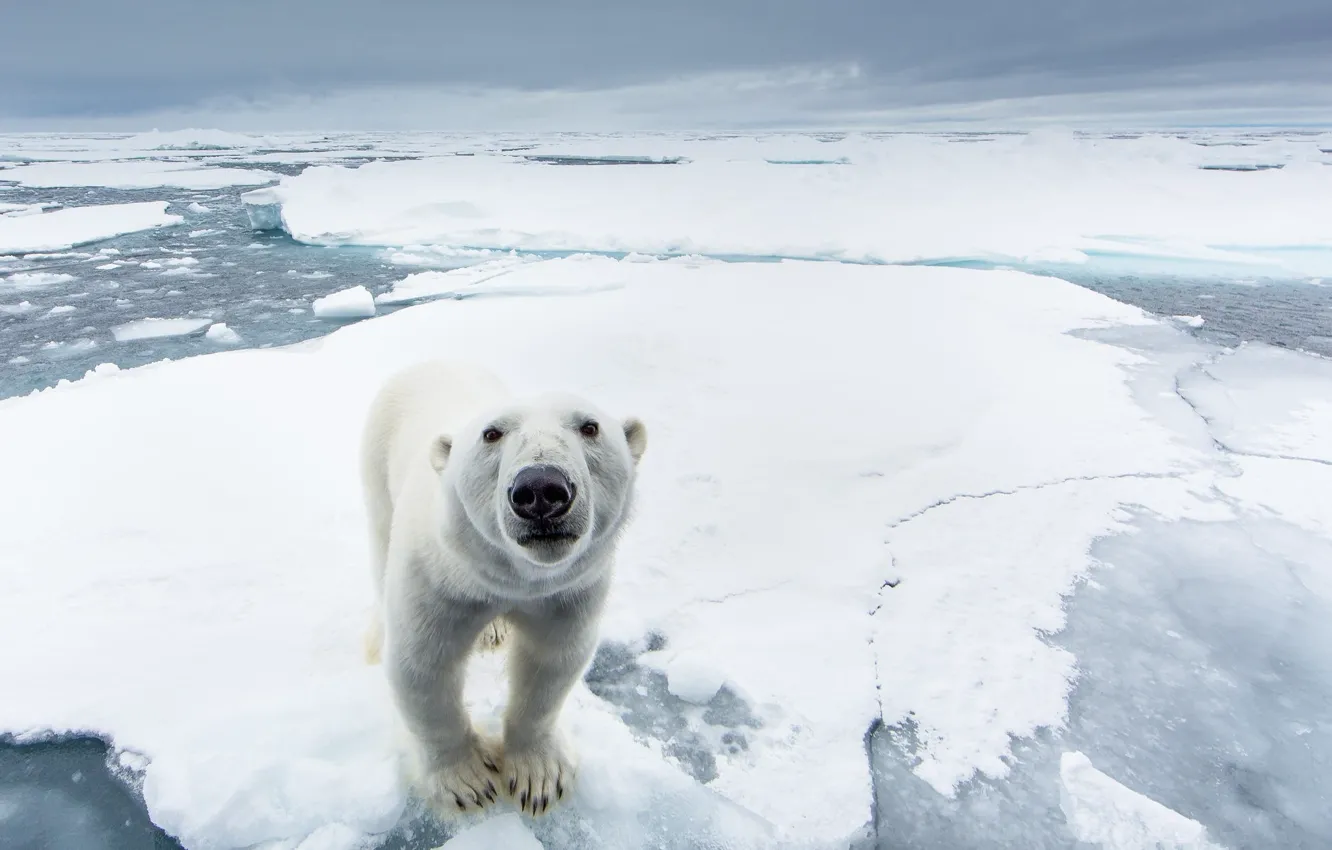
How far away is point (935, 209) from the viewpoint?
15.2 metres

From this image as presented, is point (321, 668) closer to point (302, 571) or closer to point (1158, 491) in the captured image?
point (302, 571)

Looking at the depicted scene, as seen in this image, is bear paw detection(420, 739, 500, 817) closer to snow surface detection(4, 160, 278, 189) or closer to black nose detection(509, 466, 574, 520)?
black nose detection(509, 466, 574, 520)

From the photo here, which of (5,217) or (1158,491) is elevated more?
(1158,491)

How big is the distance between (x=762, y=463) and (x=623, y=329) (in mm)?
2594

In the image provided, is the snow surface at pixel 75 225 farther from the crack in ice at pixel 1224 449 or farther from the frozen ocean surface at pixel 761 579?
the crack in ice at pixel 1224 449

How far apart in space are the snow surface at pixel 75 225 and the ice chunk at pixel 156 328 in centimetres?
606

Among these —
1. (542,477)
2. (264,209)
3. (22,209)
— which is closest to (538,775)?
(542,477)

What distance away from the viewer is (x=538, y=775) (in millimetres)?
1821

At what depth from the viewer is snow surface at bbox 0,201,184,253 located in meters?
11.1

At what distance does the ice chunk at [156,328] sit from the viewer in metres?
6.26

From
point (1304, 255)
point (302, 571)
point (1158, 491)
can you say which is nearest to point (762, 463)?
point (1158, 491)

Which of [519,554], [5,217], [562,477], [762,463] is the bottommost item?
[5,217]

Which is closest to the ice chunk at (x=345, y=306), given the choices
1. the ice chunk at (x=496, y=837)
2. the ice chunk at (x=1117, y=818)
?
the ice chunk at (x=496, y=837)

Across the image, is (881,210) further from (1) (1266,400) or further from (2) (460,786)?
(2) (460,786)
